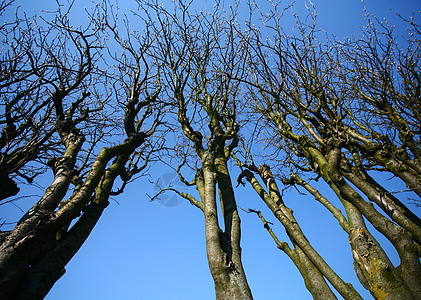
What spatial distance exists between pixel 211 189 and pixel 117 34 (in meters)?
4.63

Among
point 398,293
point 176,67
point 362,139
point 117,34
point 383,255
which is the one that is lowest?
point 398,293

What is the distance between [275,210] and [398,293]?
2.17 m

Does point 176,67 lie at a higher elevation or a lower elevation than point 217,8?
lower

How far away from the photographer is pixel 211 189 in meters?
3.87

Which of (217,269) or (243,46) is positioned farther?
(243,46)

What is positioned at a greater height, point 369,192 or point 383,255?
point 369,192

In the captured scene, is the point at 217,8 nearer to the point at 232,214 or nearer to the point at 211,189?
the point at 211,189

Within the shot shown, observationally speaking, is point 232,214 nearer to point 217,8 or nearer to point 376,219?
point 376,219

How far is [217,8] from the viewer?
18.9 ft

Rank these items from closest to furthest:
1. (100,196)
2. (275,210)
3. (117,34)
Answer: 1. (100,196)
2. (275,210)
3. (117,34)

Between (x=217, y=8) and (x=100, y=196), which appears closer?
(x=100, y=196)

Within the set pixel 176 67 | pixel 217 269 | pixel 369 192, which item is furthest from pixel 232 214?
pixel 176 67

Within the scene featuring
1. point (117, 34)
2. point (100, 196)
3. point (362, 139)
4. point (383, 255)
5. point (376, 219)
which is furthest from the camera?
point (117, 34)

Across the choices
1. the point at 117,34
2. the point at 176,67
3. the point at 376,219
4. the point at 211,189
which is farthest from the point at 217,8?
the point at 376,219
